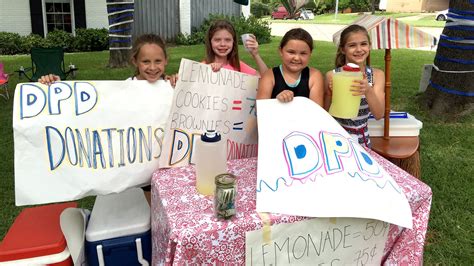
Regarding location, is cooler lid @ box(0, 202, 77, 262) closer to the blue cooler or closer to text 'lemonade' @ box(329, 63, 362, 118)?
the blue cooler

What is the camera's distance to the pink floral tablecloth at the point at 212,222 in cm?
167

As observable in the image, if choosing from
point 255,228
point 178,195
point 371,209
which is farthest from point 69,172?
point 371,209

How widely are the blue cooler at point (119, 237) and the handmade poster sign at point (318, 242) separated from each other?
0.75 m

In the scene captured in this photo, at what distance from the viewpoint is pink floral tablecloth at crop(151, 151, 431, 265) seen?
1.67 meters

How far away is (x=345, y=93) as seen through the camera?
2346 mm

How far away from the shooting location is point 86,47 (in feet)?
47.9

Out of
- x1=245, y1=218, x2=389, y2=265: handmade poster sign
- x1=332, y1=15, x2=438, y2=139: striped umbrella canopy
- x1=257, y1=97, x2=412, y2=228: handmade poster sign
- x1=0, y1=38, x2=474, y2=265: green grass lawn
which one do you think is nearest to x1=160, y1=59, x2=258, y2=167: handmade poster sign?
x1=257, y1=97, x2=412, y2=228: handmade poster sign

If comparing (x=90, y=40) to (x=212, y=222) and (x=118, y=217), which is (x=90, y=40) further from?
(x=212, y=222)

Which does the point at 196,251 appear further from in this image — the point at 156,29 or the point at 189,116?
the point at 156,29

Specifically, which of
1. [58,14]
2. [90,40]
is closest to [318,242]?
[90,40]

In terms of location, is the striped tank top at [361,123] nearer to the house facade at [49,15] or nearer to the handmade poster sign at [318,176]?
the handmade poster sign at [318,176]

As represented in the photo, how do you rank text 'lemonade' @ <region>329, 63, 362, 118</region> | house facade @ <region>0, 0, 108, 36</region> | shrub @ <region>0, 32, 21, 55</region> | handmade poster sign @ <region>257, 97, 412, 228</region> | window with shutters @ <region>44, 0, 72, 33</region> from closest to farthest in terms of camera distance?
handmade poster sign @ <region>257, 97, 412, 228</region>, text 'lemonade' @ <region>329, 63, 362, 118</region>, shrub @ <region>0, 32, 21, 55</region>, house facade @ <region>0, 0, 108, 36</region>, window with shutters @ <region>44, 0, 72, 33</region>

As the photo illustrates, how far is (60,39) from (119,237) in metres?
13.6

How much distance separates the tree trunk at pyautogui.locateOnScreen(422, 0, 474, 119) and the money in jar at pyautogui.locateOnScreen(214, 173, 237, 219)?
15.2ft
